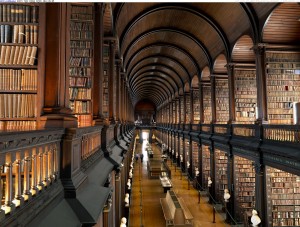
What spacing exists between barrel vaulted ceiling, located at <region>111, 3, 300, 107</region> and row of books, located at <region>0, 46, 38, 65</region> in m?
5.67

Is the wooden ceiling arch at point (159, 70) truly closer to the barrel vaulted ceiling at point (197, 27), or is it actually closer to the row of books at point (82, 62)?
the barrel vaulted ceiling at point (197, 27)

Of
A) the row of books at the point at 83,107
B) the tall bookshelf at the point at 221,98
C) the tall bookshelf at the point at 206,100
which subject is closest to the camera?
the row of books at the point at 83,107

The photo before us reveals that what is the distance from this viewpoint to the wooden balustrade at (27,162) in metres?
1.60

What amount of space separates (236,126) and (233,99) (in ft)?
4.60

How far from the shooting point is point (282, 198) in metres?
8.45

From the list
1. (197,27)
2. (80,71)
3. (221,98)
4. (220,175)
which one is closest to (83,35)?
(80,71)

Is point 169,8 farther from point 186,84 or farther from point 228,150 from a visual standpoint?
point 186,84

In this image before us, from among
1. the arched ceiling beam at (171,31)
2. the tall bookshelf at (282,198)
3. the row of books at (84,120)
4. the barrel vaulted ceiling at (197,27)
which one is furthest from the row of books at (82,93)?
the arched ceiling beam at (171,31)

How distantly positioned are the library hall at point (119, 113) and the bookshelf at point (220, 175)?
52mm

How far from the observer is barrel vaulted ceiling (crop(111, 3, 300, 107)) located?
8727 millimetres

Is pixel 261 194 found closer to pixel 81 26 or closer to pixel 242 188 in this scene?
pixel 242 188

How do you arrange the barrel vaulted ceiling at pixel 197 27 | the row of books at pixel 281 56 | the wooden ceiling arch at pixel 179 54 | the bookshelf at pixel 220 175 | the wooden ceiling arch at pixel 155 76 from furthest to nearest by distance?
the wooden ceiling arch at pixel 155 76, the wooden ceiling arch at pixel 179 54, the bookshelf at pixel 220 175, the row of books at pixel 281 56, the barrel vaulted ceiling at pixel 197 27

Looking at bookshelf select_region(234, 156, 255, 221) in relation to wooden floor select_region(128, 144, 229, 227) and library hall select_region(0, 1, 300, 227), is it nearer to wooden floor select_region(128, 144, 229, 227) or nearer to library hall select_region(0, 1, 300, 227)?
library hall select_region(0, 1, 300, 227)

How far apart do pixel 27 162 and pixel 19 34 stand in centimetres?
231
